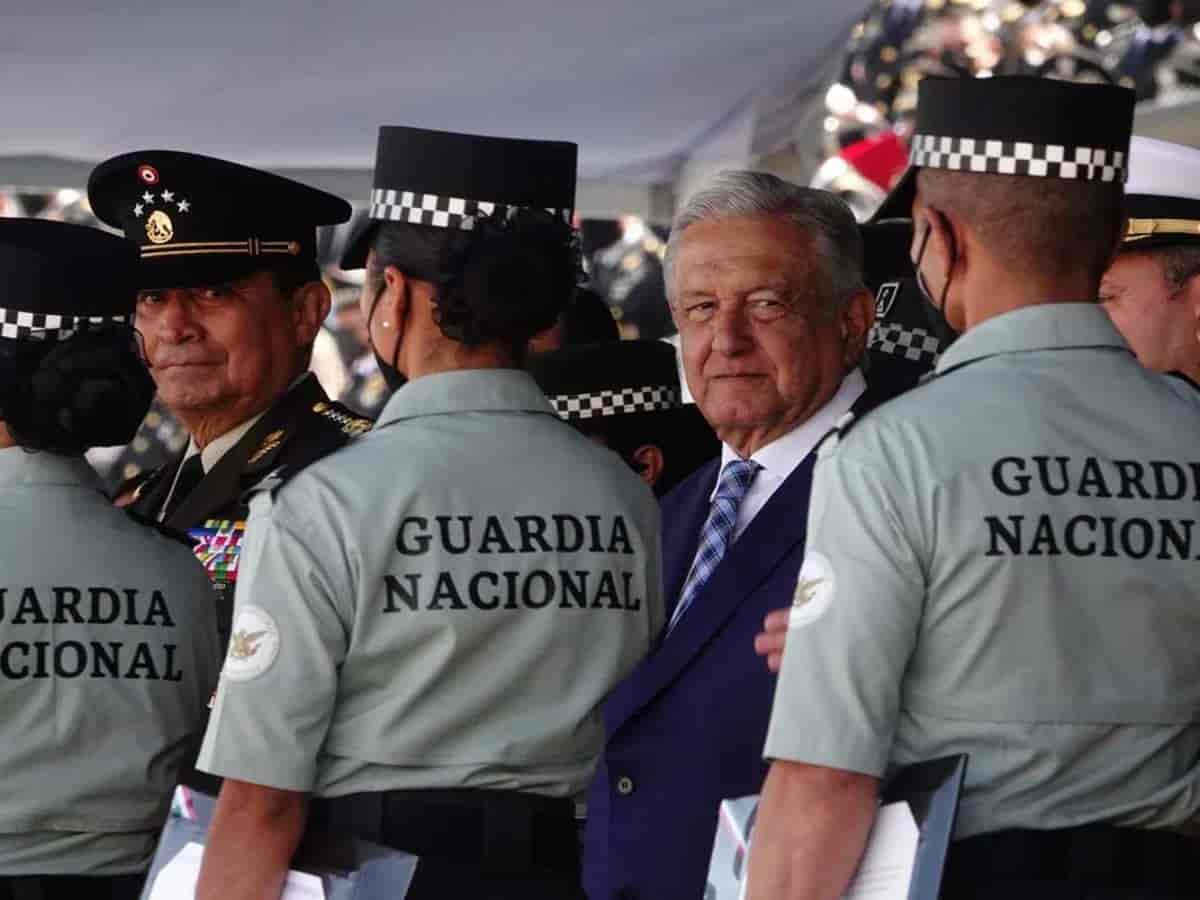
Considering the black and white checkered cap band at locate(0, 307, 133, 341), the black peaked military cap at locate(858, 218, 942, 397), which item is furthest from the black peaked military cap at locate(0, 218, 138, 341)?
the black peaked military cap at locate(858, 218, 942, 397)

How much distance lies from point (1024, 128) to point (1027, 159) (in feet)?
0.12

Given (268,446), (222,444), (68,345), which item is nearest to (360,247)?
(68,345)

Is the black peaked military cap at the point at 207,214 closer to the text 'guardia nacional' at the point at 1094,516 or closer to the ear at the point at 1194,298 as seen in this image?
the ear at the point at 1194,298

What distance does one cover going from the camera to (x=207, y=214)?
4102 millimetres

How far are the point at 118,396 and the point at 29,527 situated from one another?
7.9 inches

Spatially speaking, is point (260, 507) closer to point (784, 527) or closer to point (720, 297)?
point (784, 527)

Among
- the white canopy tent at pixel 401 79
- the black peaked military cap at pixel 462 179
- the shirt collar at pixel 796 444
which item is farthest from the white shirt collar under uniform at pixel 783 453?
the white canopy tent at pixel 401 79

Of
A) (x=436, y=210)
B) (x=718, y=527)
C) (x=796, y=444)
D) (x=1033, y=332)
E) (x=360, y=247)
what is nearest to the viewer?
(x=1033, y=332)

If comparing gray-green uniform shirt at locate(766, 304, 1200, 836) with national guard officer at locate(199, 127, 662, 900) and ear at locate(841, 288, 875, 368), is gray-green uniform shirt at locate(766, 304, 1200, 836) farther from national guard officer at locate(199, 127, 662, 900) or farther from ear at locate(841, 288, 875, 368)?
ear at locate(841, 288, 875, 368)

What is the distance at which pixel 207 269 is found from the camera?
13.4ft

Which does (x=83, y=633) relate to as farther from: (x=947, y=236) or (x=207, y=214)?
(x=207, y=214)

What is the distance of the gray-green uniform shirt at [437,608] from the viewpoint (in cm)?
260

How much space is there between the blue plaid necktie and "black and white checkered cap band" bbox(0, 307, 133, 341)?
89 centimetres

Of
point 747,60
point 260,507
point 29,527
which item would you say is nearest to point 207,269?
point 29,527
